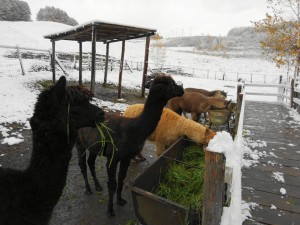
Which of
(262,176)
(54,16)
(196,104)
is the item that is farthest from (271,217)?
(54,16)

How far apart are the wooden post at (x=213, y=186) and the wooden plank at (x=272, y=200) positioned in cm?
197

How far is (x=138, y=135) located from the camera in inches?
146

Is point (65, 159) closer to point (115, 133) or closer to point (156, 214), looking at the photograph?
point (156, 214)

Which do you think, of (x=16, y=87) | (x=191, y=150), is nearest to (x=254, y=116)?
(x=191, y=150)

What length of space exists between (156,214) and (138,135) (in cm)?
130

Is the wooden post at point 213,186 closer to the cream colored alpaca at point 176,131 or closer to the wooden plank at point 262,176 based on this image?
the wooden plank at point 262,176

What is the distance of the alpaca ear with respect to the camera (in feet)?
6.45

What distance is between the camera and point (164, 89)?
3867 millimetres

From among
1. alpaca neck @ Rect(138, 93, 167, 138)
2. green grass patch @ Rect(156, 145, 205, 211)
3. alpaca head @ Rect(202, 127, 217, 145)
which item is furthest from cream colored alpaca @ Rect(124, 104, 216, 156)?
alpaca neck @ Rect(138, 93, 167, 138)

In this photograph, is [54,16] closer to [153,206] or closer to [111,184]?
[111,184]

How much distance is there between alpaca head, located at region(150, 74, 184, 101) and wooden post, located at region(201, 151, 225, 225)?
7.43 feet

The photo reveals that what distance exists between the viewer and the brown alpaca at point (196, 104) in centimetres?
756

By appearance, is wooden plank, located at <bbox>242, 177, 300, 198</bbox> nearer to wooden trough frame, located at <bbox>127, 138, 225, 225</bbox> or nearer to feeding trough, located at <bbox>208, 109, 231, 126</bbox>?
wooden trough frame, located at <bbox>127, 138, 225, 225</bbox>

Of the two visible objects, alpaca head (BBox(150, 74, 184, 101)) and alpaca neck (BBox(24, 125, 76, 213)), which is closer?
alpaca neck (BBox(24, 125, 76, 213))
